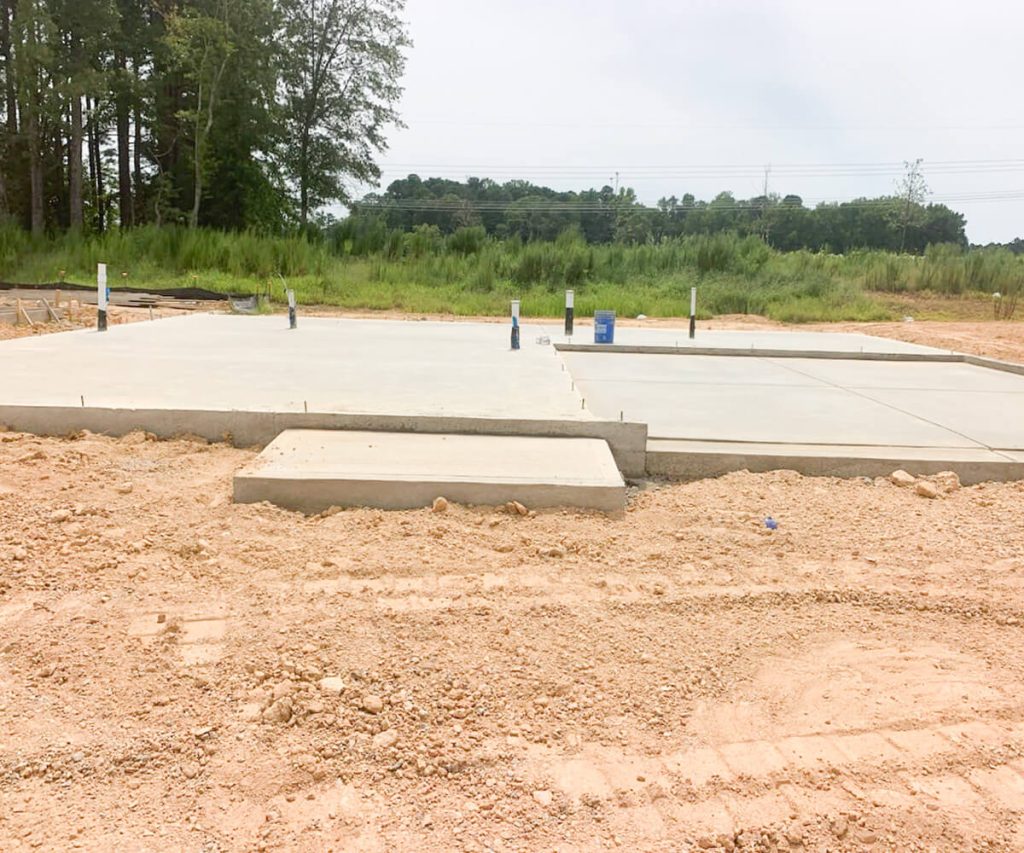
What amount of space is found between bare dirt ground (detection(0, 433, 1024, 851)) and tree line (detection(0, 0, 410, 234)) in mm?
25557

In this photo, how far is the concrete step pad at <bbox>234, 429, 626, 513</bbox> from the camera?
158 inches

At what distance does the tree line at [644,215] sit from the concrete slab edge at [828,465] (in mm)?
50820

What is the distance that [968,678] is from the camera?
2.72 m

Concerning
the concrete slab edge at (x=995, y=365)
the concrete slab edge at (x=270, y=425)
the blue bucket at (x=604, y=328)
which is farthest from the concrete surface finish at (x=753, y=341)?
the concrete slab edge at (x=270, y=425)

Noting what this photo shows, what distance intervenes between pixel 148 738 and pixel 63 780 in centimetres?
23

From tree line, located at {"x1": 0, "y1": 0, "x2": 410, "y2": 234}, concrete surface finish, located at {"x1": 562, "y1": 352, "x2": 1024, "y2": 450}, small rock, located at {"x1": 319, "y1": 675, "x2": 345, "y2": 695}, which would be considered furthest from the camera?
tree line, located at {"x1": 0, "y1": 0, "x2": 410, "y2": 234}

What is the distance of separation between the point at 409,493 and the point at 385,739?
6.05 feet

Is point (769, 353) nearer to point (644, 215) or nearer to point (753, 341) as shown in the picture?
point (753, 341)

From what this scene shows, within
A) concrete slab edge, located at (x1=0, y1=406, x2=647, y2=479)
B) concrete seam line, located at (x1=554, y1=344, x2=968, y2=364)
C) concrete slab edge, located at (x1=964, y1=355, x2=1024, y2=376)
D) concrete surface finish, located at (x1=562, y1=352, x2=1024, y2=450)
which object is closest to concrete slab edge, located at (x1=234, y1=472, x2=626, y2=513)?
concrete slab edge, located at (x1=0, y1=406, x2=647, y2=479)

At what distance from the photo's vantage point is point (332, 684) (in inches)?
98.7

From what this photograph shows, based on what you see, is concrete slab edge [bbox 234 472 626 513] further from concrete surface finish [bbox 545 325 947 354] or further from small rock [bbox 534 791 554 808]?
concrete surface finish [bbox 545 325 947 354]

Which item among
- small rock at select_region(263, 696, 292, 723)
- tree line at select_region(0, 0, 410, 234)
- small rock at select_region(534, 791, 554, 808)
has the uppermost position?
tree line at select_region(0, 0, 410, 234)

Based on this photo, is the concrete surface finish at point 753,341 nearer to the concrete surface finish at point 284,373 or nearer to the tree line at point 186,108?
the concrete surface finish at point 284,373

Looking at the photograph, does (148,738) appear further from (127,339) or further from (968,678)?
(127,339)
